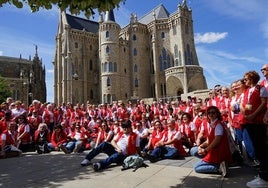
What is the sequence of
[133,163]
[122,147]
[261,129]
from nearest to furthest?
[261,129], [133,163], [122,147]

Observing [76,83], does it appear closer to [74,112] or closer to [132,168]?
[74,112]

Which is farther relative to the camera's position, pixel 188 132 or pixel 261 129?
pixel 188 132

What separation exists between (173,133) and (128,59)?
40.4 metres

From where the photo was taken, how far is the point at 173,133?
26.7ft

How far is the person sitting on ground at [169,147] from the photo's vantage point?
780 centimetres

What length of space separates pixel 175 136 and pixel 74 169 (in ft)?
10.3

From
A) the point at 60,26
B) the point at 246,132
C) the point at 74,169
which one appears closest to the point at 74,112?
the point at 74,169

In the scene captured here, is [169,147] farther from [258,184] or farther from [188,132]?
[258,184]

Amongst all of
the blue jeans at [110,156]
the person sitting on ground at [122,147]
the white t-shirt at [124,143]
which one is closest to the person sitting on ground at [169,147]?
the person sitting on ground at [122,147]

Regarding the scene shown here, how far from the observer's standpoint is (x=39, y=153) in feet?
35.9

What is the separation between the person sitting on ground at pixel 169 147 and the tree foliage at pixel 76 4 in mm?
4226

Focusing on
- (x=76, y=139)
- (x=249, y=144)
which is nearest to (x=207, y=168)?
(x=249, y=144)

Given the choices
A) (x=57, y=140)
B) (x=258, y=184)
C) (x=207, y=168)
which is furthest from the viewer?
(x=57, y=140)

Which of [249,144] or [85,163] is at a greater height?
[249,144]
